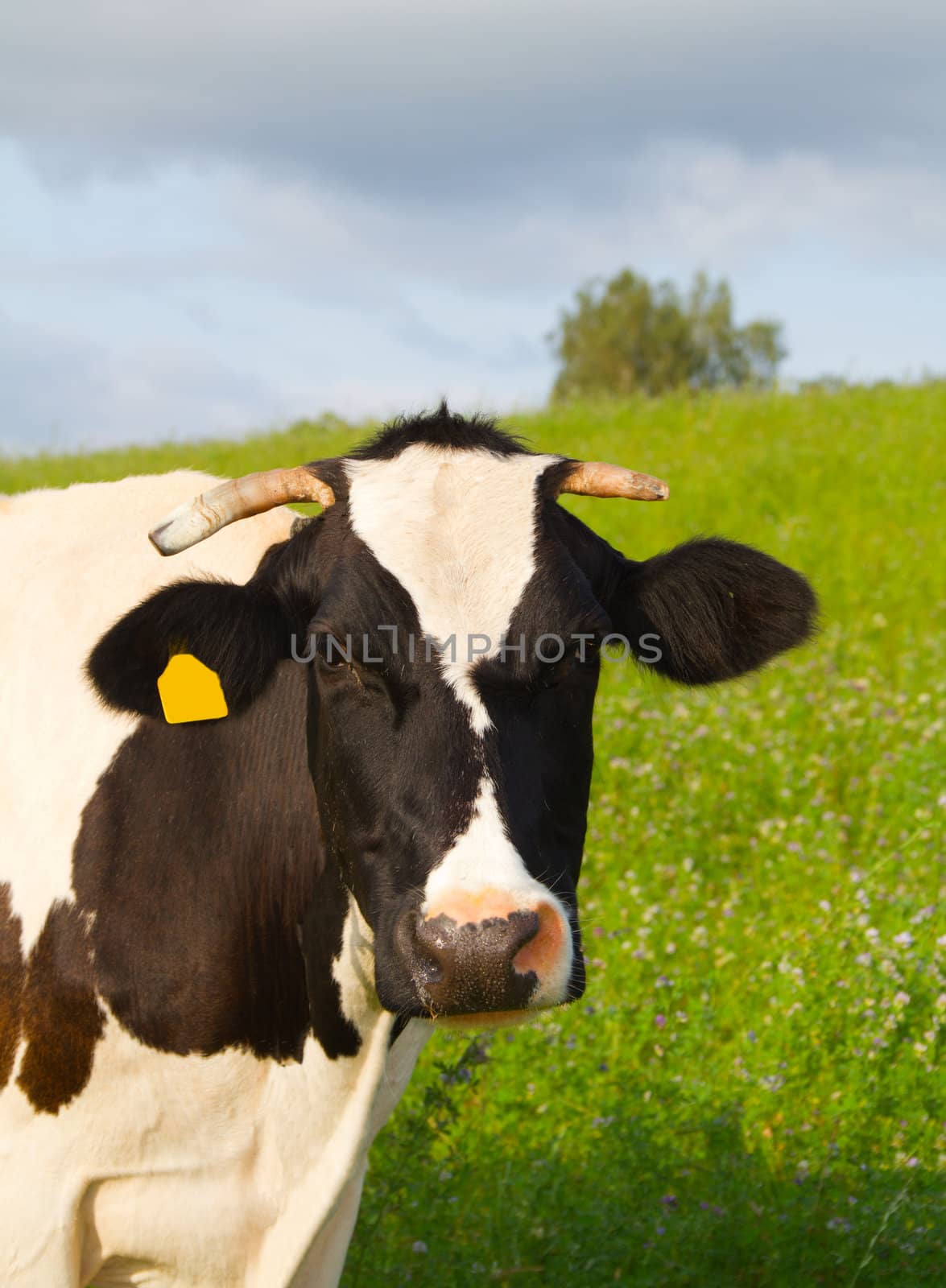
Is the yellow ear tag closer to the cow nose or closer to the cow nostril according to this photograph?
the cow nose

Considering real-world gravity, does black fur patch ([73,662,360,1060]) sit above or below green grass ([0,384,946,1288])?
above

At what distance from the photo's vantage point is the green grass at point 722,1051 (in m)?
4.51

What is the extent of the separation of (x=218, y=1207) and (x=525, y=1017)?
1.17m

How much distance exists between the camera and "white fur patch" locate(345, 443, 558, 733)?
9.96ft

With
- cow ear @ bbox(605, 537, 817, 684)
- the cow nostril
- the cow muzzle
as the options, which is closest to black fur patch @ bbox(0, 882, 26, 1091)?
the cow muzzle

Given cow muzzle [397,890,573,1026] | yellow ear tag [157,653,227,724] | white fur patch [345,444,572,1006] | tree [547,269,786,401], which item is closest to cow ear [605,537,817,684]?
white fur patch [345,444,572,1006]

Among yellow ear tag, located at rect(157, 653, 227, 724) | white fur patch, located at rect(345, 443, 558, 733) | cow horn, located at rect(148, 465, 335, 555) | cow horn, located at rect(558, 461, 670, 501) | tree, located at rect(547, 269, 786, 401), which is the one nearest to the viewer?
white fur patch, located at rect(345, 443, 558, 733)

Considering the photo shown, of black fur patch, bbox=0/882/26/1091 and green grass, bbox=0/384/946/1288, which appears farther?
green grass, bbox=0/384/946/1288

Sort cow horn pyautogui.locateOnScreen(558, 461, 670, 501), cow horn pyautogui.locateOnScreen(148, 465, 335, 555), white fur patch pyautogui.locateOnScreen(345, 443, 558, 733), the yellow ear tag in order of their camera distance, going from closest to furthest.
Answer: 1. white fur patch pyautogui.locateOnScreen(345, 443, 558, 733)
2. cow horn pyautogui.locateOnScreen(148, 465, 335, 555)
3. the yellow ear tag
4. cow horn pyautogui.locateOnScreen(558, 461, 670, 501)

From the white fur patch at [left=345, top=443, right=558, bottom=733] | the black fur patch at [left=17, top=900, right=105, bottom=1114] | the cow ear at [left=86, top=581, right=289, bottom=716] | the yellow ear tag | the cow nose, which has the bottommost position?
the black fur patch at [left=17, top=900, right=105, bottom=1114]

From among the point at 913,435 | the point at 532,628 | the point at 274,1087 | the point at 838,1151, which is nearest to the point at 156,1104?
the point at 274,1087

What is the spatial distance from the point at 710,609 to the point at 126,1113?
1998 mm

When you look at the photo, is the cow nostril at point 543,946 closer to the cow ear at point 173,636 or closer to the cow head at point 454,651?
the cow head at point 454,651

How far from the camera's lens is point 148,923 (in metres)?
3.40
